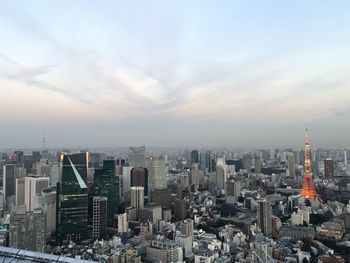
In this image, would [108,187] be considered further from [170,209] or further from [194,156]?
[194,156]

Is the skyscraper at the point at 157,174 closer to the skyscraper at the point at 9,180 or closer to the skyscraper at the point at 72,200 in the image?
the skyscraper at the point at 72,200

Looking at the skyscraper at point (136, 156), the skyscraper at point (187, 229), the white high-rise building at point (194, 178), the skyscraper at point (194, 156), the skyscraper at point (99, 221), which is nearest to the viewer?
the skyscraper at point (187, 229)

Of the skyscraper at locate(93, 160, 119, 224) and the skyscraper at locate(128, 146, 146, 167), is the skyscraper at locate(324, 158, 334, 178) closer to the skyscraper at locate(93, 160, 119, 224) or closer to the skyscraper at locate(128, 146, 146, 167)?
the skyscraper at locate(128, 146, 146, 167)

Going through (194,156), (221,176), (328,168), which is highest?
(194,156)

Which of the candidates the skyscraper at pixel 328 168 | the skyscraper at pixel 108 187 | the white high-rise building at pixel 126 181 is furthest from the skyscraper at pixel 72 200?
the skyscraper at pixel 328 168

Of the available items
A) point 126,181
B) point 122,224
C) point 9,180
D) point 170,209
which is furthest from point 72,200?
point 126,181

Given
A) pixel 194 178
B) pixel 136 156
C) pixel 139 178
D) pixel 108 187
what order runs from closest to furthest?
pixel 108 187, pixel 139 178, pixel 194 178, pixel 136 156

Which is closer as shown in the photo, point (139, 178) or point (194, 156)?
point (139, 178)

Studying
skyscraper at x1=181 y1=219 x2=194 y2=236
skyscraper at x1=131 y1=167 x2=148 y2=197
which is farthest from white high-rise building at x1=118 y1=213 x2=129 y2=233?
skyscraper at x1=131 y1=167 x2=148 y2=197

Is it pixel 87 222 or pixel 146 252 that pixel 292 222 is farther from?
pixel 87 222
